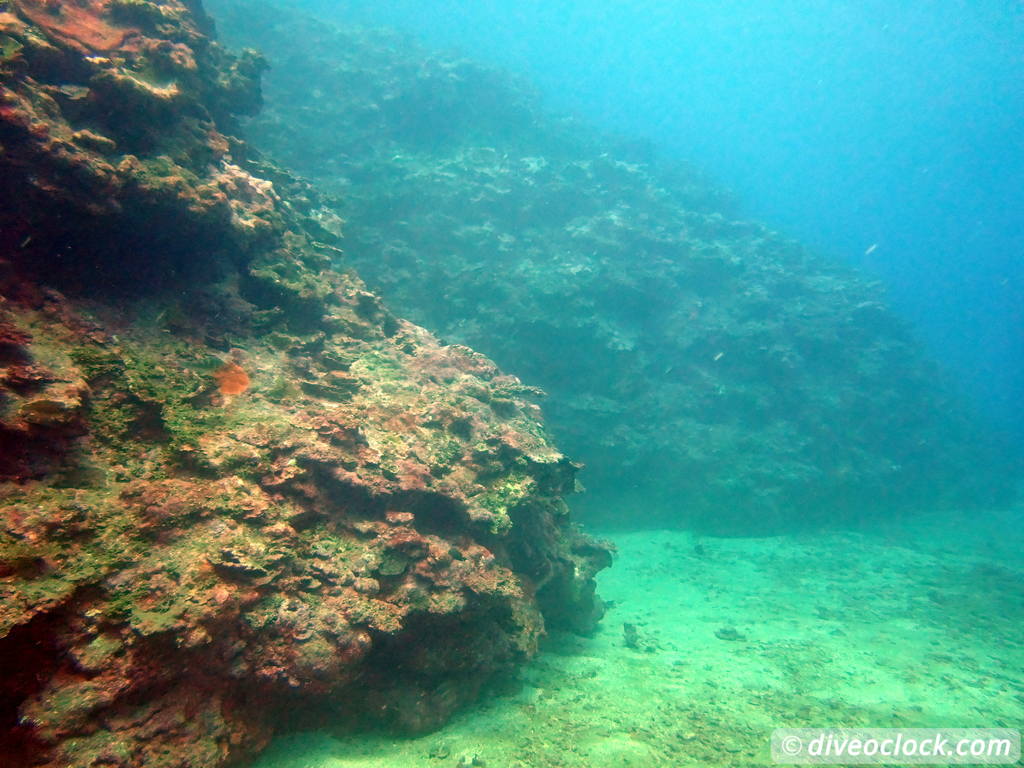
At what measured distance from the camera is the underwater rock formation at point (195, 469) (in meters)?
3.53

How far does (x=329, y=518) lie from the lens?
5.69m

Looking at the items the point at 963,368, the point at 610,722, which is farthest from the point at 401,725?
the point at 963,368

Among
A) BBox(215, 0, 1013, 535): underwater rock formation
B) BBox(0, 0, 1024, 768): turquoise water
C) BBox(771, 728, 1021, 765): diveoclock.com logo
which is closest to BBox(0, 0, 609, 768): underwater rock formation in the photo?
BBox(0, 0, 1024, 768): turquoise water

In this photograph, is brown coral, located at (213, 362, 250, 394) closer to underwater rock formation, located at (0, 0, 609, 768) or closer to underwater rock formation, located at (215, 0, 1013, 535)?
underwater rock formation, located at (0, 0, 609, 768)

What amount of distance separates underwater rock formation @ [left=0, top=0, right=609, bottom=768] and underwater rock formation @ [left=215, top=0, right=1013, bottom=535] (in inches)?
380

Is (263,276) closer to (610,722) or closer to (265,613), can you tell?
(265,613)

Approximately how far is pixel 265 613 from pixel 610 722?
4914mm

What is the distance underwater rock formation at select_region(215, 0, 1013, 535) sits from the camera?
18.6 metres

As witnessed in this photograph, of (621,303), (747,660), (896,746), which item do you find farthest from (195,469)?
(621,303)

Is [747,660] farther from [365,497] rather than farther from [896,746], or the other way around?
[365,497]

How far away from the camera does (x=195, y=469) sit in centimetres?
497

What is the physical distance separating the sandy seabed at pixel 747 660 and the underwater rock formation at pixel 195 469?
30.0 inches

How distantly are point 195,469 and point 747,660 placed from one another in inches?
Result: 425

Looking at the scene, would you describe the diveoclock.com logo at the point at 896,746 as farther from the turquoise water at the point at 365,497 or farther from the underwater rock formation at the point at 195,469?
the underwater rock formation at the point at 195,469
